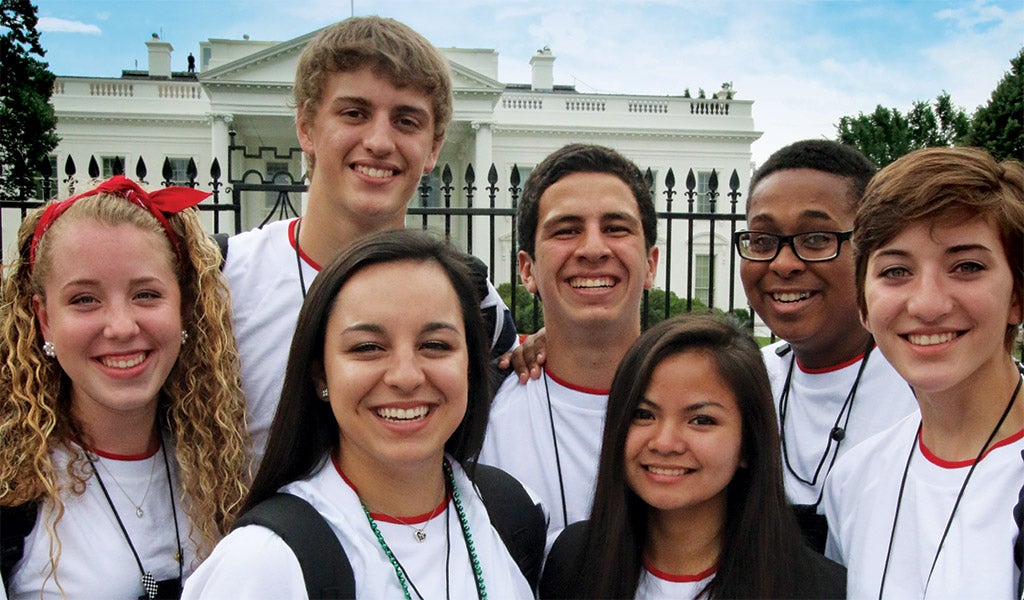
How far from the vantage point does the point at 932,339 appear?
7.46 feet

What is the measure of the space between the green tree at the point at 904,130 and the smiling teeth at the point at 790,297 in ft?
88.6

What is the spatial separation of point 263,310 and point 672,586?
70.5 inches

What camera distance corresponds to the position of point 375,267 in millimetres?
2191

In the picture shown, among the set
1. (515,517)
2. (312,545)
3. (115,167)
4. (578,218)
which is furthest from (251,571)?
(115,167)

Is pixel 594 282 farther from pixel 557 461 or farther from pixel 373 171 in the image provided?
pixel 373 171

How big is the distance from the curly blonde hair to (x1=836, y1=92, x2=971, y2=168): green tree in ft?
93.1

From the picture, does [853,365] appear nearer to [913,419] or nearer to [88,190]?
[913,419]

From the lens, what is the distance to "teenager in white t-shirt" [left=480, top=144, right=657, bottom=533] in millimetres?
2943

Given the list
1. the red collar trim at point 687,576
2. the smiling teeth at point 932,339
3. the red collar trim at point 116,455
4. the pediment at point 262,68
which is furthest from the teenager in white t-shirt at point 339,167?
the pediment at point 262,68

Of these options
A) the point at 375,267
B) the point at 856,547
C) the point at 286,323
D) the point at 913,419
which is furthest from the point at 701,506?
the point at 286,323

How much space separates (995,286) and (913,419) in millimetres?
518

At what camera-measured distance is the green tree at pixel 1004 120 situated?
497 inches

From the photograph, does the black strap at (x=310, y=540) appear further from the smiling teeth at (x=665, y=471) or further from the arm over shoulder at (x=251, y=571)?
the smiling teeth at (x=665, y=471)

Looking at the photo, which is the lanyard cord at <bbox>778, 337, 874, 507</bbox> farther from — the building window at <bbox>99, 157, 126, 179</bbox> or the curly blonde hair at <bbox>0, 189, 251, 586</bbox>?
the building window at <bbox>99, 157, 126, 179</bbox>
